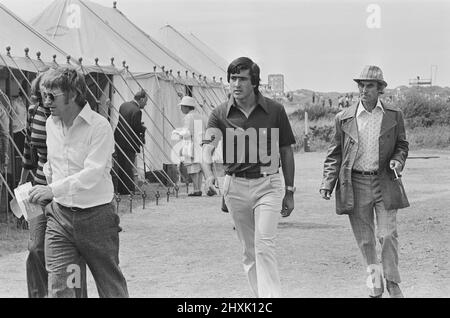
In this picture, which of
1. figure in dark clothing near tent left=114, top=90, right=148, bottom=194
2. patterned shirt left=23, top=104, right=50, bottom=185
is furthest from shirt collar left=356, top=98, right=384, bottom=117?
figure in dark clothing near tent left=114, top=90, right=148, bottom=194

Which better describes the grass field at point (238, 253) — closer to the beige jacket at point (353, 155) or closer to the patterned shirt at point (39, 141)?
the beige jacket at point (353, 155)

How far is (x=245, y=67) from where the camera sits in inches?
249

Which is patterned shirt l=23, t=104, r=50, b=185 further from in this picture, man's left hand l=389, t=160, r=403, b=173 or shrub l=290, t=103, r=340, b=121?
shrub l=290, t=103, r=340, b=121

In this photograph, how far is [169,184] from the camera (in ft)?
59.9

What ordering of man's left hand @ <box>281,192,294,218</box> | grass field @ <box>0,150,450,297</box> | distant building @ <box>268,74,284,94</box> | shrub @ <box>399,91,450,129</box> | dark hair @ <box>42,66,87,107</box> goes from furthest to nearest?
1. shrub @ <box>399,91,450,129</box>
2. distant building @ <box>268,74,284,94</box>
3. grass field @ <box>0,150,450,297</box>
4. man's left hand @ <box>281,192,294,218</box>
5. dark hair @ <box>42,66,87,107</box>

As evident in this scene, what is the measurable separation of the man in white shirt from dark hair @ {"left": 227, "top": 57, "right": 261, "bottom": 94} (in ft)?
4.35

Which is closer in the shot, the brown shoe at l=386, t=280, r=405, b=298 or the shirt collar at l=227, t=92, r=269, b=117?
the shirt collar at l=227, t=92, r=269, b=117

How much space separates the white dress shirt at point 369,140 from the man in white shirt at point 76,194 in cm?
225

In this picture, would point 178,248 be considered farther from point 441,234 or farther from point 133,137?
point 133,137

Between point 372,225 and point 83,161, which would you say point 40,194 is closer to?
point 83,161

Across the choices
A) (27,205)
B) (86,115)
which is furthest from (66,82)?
(27,205)

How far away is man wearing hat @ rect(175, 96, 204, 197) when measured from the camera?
15.5 meters

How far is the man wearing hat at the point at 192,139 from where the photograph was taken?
50.9ft

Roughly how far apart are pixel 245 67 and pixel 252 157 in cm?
63
